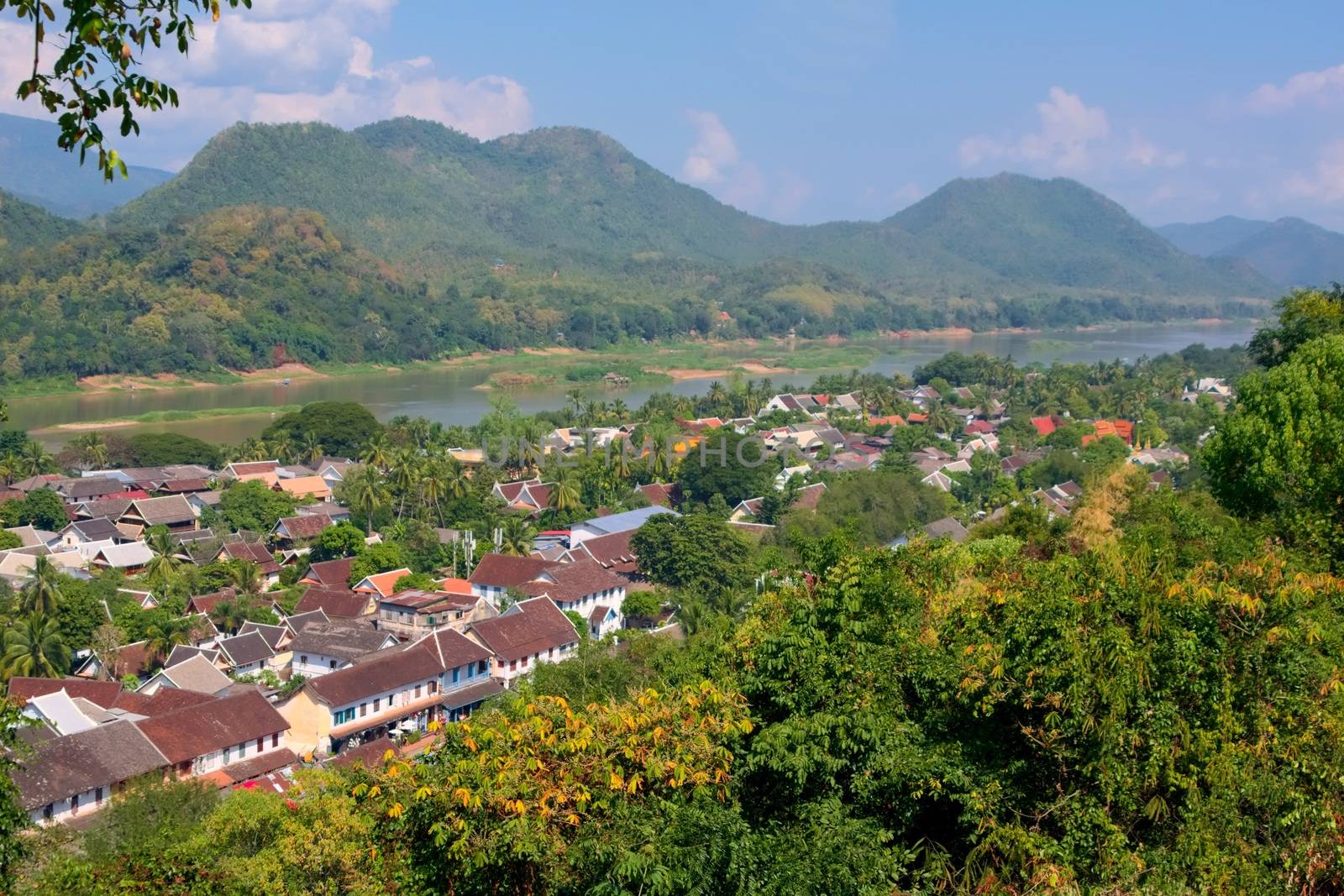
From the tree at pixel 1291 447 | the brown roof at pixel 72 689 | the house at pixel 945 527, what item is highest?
the tree at pixel 1291 447

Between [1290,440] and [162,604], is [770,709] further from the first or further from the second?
[162,604]

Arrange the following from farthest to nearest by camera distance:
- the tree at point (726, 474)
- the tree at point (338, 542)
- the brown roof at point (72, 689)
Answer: the tree at point (726, 474)
the tree at point (338, 542)
the brown roof at point (72, 689)

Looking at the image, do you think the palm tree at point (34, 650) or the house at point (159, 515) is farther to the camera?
the house at point (159, 515)

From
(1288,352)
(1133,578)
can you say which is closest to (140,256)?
(1288,352)

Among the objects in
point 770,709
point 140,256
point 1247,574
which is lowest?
point 770,709

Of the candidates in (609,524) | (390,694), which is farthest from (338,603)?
(609,524)

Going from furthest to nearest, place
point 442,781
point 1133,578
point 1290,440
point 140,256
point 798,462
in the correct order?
point 140,256
point 798,462
point 1290,440
point 1133,578
point 442,781

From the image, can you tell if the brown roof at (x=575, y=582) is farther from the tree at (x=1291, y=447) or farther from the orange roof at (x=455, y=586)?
the tree at (x=1291, y=447)

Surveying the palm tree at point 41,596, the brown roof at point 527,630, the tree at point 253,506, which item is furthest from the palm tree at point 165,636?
the tree at point 253,506
